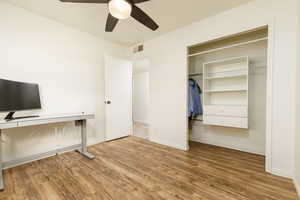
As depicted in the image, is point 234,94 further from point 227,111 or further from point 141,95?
point 141,95

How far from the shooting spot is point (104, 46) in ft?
10.9

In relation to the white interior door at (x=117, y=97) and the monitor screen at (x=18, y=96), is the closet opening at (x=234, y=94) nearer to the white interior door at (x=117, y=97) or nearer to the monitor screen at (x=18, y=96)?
the white interior door at (x=117, y=97)

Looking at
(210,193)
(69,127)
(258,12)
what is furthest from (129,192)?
(258,12)

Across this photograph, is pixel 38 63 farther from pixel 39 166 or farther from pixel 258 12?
pixel 258 12

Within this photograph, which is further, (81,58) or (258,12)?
(81,58)

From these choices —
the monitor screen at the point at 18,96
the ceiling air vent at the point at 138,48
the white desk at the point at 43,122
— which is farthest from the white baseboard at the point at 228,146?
the monitor screen at the point at 18,96

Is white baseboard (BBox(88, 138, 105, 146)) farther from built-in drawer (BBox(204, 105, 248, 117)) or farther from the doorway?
built-in drawer (BBox(204, 105, 248, 117))

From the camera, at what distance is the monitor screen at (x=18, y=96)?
182cm

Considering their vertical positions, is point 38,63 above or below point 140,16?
below

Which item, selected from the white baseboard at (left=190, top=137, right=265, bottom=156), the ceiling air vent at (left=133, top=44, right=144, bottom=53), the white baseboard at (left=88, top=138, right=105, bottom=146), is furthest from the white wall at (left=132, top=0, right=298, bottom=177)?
the white baseboard at (left=88, top=138, right=105, bottom=146)

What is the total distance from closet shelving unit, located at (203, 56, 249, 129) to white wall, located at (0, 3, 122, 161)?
2.49 m

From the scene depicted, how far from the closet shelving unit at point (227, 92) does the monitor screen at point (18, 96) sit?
10.2ft

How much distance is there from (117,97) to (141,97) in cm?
236

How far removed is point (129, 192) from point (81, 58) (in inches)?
107
